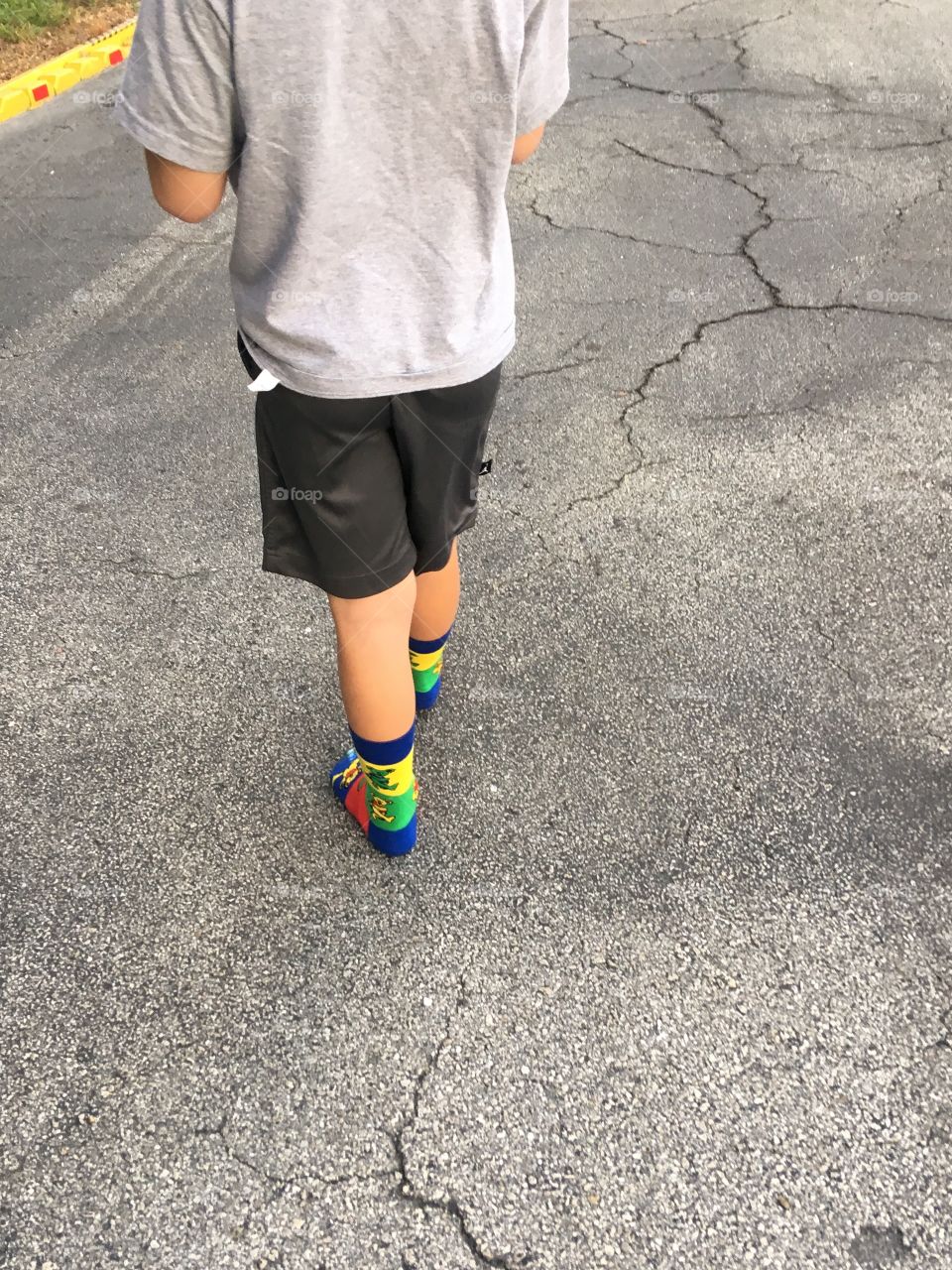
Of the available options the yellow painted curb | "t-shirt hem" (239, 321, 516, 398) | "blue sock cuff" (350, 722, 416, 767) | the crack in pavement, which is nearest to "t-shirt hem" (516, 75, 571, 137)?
"t-shirt hem" (239, 321, 516, 398)

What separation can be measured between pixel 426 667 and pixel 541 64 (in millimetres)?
1329

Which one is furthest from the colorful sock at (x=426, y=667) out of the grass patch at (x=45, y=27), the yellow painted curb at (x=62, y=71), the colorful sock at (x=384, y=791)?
the grass patch at (x=45, y=27)

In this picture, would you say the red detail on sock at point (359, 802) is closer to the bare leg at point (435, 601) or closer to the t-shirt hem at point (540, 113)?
the bare leg at point (435, 601)

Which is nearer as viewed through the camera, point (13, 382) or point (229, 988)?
point (229, 988)

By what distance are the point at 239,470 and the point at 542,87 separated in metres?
2.10

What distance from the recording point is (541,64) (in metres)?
1.59

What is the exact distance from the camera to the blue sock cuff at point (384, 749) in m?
2.12

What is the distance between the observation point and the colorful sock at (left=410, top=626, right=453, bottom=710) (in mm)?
2467

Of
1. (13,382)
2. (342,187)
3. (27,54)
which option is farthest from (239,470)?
(27,54)

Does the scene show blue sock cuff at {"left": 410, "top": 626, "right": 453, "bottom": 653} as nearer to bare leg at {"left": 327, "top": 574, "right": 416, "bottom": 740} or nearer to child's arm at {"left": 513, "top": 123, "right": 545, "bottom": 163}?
bare leg at {"left": 327, "top": 574, "right": 416, "bottom": 740}

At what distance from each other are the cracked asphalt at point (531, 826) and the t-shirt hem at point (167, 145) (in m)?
1.41

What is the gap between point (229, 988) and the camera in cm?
206

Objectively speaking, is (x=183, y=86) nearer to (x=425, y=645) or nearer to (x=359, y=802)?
(x=425, y=645)

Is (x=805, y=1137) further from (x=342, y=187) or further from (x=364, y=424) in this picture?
(x=342, y=187)
